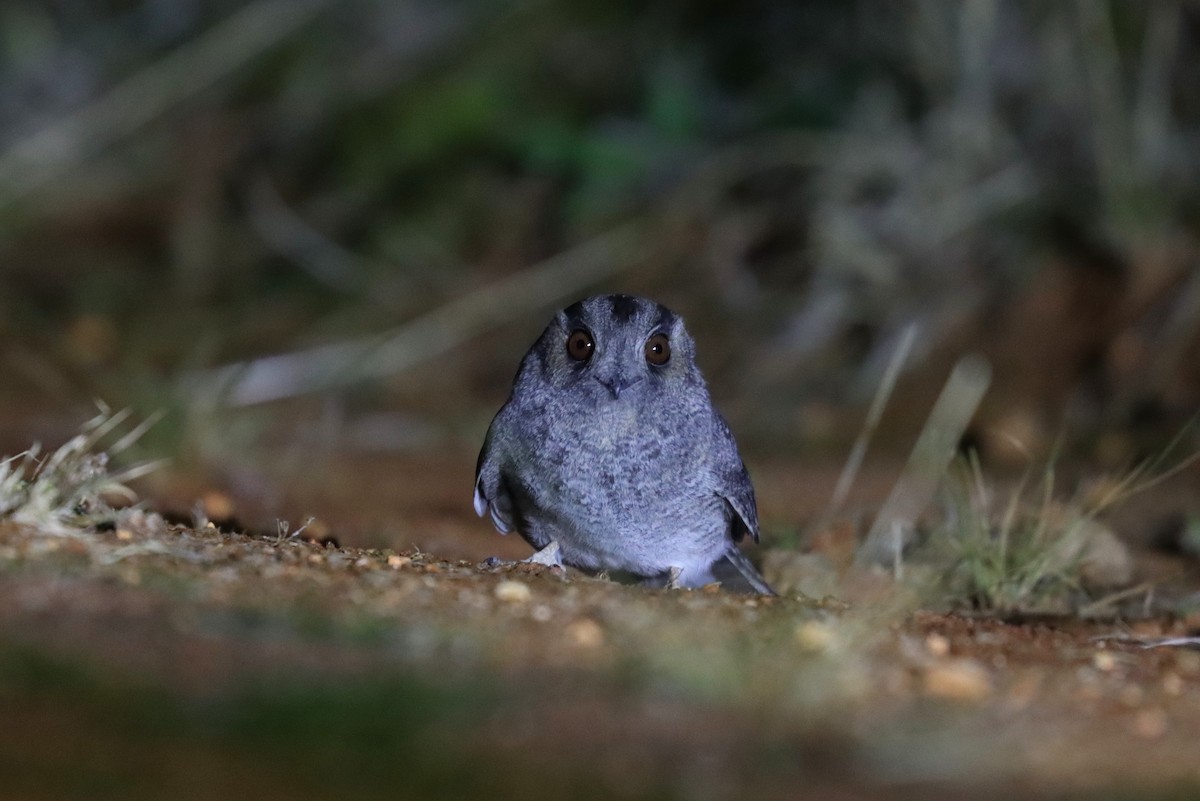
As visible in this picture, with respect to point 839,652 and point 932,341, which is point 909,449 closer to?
point 932,341

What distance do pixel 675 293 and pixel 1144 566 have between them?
13.9 feet

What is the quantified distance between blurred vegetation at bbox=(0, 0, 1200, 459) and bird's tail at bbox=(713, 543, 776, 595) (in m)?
2.79

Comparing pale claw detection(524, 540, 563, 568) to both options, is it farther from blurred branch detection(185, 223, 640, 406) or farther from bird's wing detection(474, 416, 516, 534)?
blurred branch detection(185, 223, 640, 406)

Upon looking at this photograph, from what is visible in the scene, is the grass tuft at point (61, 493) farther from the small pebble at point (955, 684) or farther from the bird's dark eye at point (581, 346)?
the small pebble at point (955, 684)

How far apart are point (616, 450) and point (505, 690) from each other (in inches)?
64.4

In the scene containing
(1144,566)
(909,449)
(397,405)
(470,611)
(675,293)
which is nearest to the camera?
(470,611)

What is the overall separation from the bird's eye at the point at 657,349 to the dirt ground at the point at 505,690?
0.88m

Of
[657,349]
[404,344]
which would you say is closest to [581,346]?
[657,349]

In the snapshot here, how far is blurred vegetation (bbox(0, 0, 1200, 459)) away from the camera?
8000 millimetres

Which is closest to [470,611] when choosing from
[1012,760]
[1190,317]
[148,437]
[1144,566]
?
[1012,760]

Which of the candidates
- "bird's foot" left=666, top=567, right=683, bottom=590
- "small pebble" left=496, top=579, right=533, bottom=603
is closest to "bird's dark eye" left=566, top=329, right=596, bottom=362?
"bird's foot" left=666, top=567, right=683, bottom=590

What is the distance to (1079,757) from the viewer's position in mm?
2523

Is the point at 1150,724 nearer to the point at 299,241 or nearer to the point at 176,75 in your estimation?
the point at 176,75

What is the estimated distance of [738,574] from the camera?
479 centimetres
